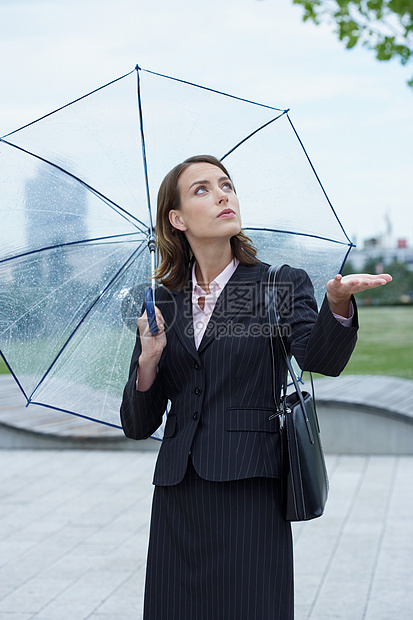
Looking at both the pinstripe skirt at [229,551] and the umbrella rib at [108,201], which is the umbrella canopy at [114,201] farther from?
the pinstripe skirt at [229,551]

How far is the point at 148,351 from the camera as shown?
2242mm

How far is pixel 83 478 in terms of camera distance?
646 centimetres

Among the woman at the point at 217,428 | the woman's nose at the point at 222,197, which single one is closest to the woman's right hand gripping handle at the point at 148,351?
the woman at the point at 217,428

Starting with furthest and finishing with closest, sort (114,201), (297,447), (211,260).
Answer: (114,201)
(211,260)
(297,447)

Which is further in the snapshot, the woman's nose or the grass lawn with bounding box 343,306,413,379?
the grass lawn with bounding box 343,306,413,379

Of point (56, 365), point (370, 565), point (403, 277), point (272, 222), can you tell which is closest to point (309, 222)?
point (272, 222)

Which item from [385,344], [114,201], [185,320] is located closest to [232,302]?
[185,320]

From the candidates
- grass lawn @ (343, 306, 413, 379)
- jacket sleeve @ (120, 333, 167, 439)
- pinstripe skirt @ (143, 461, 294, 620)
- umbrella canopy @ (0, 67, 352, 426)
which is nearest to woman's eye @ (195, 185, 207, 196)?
umbrella canopy @ (0, 67, 352, 426)

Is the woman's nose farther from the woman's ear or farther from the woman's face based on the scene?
the woman's ear

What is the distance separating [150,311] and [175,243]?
1.15ft

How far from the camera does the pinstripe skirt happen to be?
2.18 meters

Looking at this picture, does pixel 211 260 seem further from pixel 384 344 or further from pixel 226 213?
pixel 384 344

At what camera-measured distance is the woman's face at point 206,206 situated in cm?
224

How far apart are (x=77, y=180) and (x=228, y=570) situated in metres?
1.32
